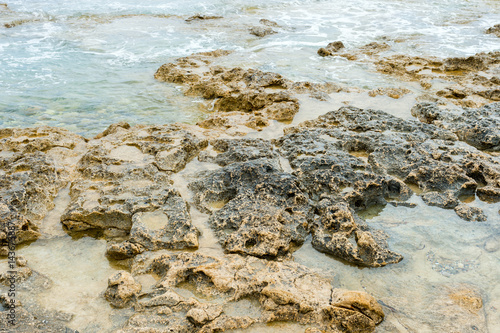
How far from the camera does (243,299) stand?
2.81 metres

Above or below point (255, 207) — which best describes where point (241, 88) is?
above

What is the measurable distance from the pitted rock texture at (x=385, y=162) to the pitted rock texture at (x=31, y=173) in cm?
274

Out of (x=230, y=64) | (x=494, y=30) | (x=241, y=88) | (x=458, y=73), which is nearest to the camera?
(x=241, y=88)

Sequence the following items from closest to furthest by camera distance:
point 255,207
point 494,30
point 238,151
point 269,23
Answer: point 255,207 < point 238,151 < point 494,30 < point 269,23

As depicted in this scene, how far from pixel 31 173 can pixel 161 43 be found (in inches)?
293

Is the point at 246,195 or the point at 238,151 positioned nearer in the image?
the point at 246,195

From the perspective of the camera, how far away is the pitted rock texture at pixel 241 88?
6.25 m

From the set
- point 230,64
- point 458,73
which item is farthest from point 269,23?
point 458,73

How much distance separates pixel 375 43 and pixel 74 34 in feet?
29.1

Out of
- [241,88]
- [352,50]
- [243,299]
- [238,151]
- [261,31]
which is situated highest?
[261,31]

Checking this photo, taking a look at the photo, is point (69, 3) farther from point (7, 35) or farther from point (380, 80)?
point (380, 80)

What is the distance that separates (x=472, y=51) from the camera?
9594 mm

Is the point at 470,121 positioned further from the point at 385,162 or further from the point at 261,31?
the point at 261,31

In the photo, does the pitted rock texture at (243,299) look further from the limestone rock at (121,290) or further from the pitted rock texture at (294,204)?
the pitted rock texture at (294,204)
